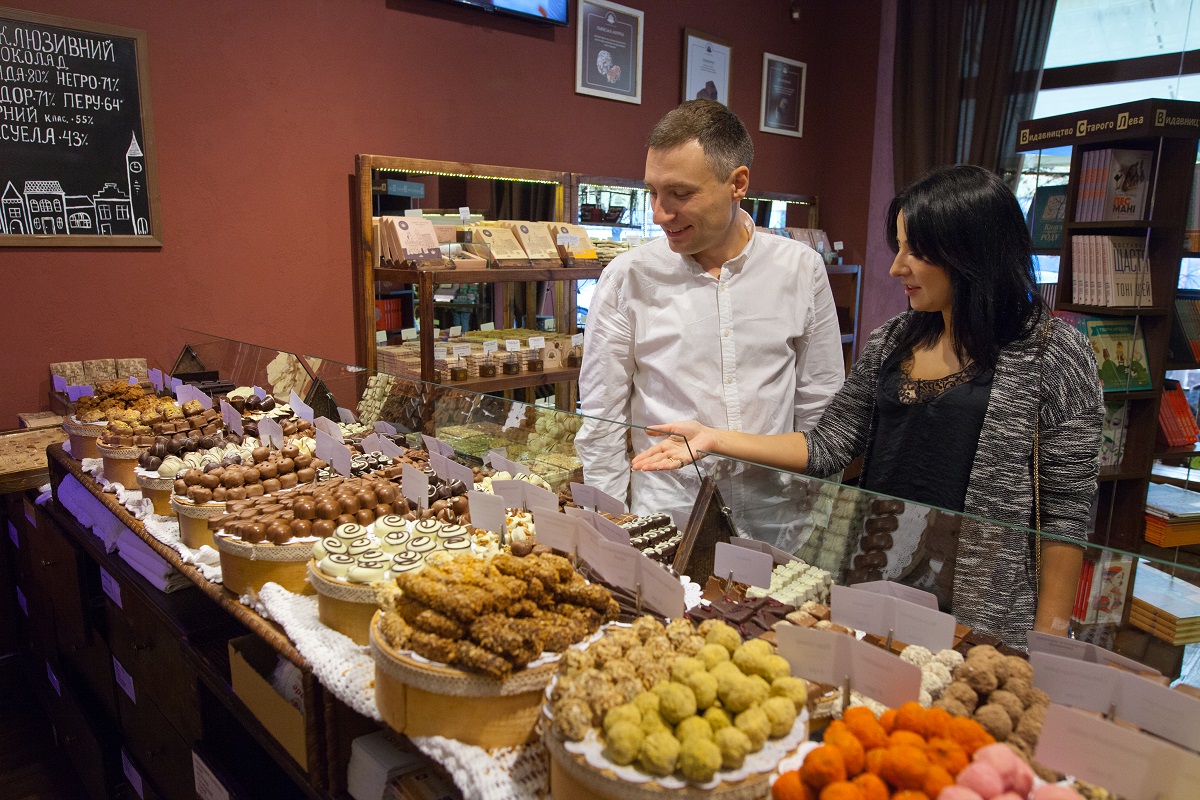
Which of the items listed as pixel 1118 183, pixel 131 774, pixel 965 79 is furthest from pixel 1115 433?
pixel 131 774

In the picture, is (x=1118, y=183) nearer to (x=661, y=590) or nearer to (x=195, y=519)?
(x=661, y=590)

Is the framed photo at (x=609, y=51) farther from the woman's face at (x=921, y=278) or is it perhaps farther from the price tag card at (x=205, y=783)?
the price tag card at (x=205, y=783)

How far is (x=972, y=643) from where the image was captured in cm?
132

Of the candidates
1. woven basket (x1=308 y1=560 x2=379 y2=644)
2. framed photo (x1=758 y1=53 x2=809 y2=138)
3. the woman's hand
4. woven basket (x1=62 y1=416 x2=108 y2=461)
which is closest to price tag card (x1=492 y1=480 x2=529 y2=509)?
the woman's hand

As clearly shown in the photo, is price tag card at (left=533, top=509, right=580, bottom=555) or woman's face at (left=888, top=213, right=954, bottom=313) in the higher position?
woman's face at (left=888, top=213, right=954, bottom=313)

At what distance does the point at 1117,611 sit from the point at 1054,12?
18.4ft

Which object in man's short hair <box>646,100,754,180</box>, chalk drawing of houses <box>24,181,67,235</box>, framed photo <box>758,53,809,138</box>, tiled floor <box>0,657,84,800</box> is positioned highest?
framed photo <box>758,53,809,138</box>

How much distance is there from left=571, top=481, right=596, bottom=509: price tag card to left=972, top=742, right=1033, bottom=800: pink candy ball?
979 mm

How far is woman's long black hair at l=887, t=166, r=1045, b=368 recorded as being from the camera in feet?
5.70

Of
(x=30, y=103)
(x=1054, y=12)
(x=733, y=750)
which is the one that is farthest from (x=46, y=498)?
(x=1054, y=12)

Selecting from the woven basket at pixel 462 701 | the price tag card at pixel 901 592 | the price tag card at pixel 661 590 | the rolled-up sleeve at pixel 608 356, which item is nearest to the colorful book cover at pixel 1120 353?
the rolled-up sleeve at pixel 608 356

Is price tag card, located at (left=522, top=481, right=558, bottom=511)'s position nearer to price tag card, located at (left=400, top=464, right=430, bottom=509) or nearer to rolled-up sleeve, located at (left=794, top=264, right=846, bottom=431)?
price tag card, located at (left=400, top=464, right=430, bottom=509)

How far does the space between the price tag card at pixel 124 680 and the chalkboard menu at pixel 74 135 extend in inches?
69.3

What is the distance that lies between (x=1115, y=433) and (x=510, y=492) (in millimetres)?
3852
